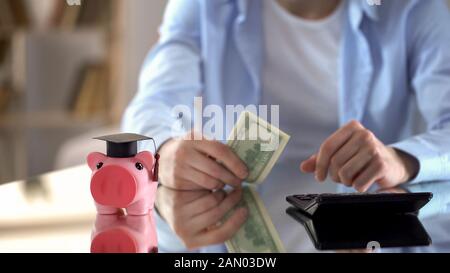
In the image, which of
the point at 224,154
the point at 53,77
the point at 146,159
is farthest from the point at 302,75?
the point at 53,77

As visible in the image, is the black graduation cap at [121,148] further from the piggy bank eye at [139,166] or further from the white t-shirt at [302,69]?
the white t-shirt at [302,69]

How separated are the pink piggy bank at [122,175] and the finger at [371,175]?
0.21 m

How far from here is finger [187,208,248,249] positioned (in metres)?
0.53

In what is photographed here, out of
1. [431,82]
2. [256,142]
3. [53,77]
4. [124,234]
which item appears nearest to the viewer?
[124,234]

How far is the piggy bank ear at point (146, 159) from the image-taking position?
58 centimetres

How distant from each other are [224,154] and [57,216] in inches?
7.1

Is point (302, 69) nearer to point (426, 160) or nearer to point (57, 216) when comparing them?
point (426, 160)

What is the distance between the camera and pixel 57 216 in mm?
633

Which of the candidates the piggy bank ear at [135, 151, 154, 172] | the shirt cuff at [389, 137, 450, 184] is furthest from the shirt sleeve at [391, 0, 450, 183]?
the piggy bank ear at [135, 151, 154, 172]

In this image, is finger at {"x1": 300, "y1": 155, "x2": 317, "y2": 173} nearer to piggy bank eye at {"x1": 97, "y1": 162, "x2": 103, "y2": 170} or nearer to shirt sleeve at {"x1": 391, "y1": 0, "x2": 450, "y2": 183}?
shirt sleeve at {"x1": 391, "y1": 0, "x2": 450, "y2": 183}

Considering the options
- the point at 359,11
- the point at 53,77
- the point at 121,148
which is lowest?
the point at 53,77

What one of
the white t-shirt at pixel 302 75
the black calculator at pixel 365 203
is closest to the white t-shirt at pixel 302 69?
the white t-shirt at pixel 302 75
